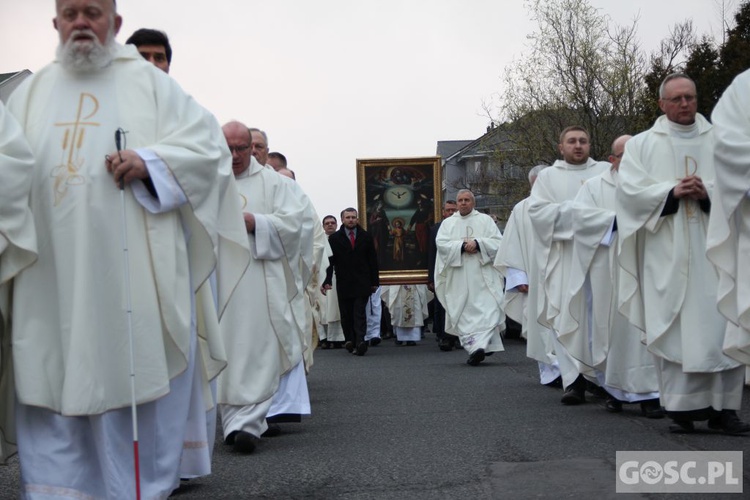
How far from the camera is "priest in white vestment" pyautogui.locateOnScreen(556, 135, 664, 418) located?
34.3 feet

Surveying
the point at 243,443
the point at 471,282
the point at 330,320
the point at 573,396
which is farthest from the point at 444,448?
the point at 330,320

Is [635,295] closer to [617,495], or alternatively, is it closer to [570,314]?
[570,314]

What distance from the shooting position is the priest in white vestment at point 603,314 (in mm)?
10453

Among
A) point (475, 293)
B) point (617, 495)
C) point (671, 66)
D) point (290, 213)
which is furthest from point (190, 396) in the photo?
point (671, 66)

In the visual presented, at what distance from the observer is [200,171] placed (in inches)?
241

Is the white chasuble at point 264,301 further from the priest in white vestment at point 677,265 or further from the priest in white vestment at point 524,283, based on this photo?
the priest in white vestment at point 524,283

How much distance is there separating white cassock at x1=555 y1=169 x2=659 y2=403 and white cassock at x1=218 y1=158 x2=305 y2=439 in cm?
255

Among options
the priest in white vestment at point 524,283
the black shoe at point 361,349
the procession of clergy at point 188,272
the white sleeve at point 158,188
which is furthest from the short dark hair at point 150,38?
the black shoe at point 361,349

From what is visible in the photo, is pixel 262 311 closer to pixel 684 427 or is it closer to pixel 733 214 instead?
pixel 684 427

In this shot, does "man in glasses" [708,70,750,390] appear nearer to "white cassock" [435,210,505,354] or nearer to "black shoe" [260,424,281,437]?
"black shoe" [260,424,281,437]

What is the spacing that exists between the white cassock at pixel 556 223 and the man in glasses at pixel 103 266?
239 inches

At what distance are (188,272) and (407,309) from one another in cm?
1796

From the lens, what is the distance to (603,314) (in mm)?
11117

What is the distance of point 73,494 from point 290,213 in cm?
397
